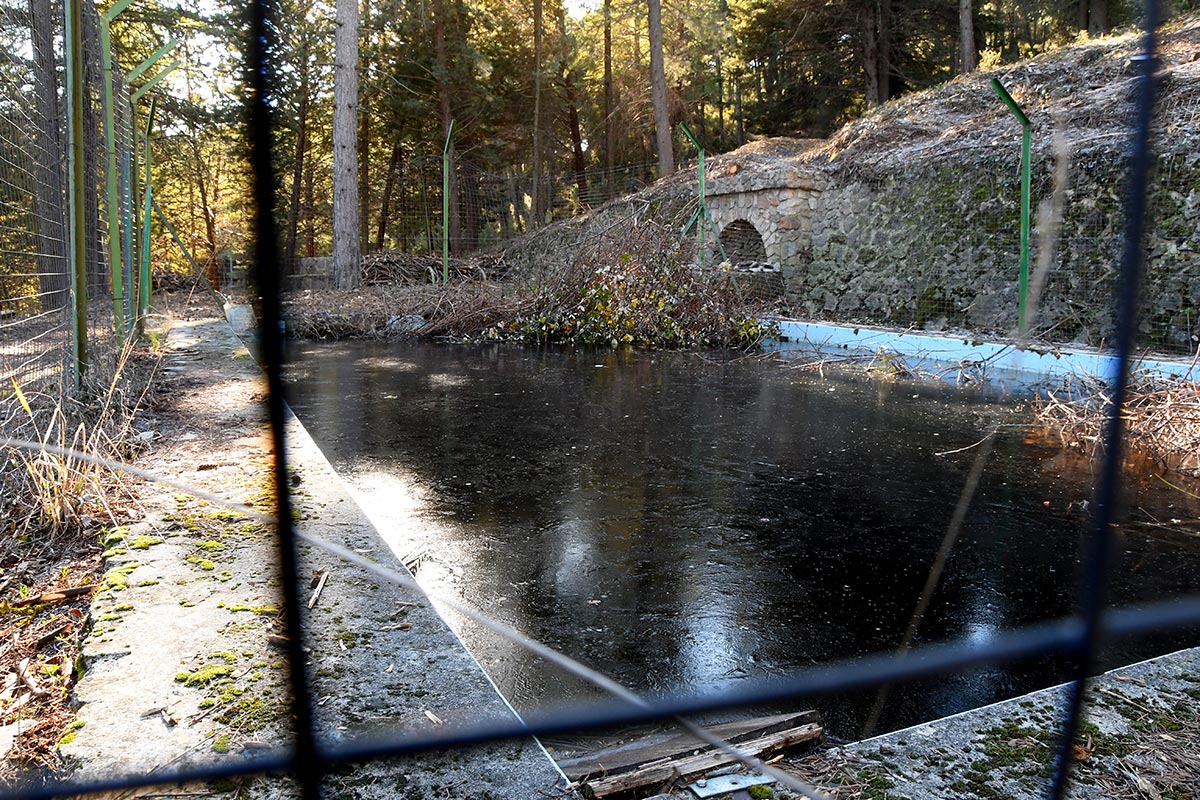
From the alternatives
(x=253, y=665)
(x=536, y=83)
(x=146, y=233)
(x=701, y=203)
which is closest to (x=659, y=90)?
(x=536, y=83)

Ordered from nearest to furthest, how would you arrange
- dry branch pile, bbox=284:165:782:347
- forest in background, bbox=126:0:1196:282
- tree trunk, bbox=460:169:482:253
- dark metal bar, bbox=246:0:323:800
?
dark metal bar, bbox=246:0:323:800, dry branch pile, bbox=284:165:782:347, tree trunk, bbox=460:169:482:253, forest in background, bbox=126:0:1196:282

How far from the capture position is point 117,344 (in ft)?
13.8

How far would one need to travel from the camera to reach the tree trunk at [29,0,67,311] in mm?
2758

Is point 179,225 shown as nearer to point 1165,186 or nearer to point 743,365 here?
point 743,365

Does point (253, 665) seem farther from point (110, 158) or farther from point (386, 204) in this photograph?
point (386, 204)

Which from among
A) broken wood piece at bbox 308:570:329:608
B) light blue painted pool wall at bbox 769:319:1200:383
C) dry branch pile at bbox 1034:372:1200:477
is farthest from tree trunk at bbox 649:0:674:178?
broken wood piece at bbox 308:570:329:608

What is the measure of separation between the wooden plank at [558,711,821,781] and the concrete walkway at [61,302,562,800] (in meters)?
0.15

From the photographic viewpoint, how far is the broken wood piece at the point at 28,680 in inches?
47.3

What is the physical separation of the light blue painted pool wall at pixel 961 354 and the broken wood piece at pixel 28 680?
477cm

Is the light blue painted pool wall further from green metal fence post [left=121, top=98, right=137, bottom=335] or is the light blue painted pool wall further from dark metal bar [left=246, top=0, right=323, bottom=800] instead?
green metal fence post [left=121, top=98, right=137, bottom=335]

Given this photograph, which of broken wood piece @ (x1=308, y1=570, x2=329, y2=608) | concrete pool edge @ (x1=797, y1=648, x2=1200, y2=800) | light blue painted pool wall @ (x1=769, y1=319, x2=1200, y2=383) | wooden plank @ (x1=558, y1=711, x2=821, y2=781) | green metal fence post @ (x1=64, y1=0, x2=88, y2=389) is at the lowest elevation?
wooden plank @ (x1=558, y1=711, x2=821, y2=781)

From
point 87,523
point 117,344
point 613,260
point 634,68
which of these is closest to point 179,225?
point 613,260

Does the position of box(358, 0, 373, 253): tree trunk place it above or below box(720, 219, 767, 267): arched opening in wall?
above

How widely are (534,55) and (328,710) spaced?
2113cm
